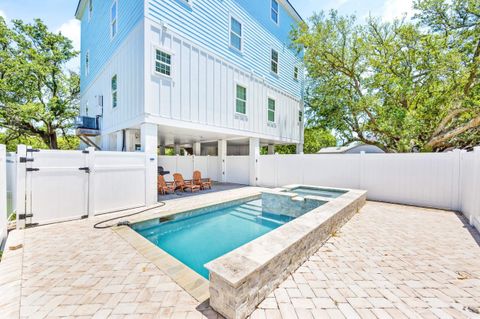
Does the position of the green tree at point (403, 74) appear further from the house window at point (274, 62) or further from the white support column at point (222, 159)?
the white support column at point (222, 159)

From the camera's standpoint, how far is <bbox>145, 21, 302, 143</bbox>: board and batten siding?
6.88m

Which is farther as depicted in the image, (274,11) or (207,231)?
(274,11)

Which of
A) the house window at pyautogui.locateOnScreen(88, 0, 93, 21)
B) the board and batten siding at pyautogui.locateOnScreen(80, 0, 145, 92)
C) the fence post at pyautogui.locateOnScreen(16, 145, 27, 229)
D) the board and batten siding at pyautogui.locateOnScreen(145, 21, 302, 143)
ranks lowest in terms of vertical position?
the fence post at pyautogui.locateOnScreen(16, 145, 27, 229)

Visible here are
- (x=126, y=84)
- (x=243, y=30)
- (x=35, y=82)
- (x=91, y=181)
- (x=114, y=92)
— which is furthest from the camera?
(x=35, y=82)

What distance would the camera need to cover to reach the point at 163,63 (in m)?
7.08

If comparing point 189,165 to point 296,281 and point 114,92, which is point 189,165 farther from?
point 296,281

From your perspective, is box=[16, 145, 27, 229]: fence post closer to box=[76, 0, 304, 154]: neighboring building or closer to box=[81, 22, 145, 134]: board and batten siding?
box=[76, 0, 304, 154]: neighboring building

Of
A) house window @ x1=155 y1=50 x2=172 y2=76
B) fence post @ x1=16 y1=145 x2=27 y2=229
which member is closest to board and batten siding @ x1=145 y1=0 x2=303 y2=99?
house window @ x1=155 y1=50 x2=172 y2=76

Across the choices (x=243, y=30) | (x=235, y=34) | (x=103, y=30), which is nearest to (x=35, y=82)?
(x=103, y=30)

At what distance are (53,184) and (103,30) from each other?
9404mm

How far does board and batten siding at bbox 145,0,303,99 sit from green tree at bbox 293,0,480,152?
55.1 inches

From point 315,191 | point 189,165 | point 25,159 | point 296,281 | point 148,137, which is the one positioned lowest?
point 296,281

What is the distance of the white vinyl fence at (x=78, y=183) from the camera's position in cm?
471

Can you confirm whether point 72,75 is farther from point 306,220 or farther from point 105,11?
point 306,220
